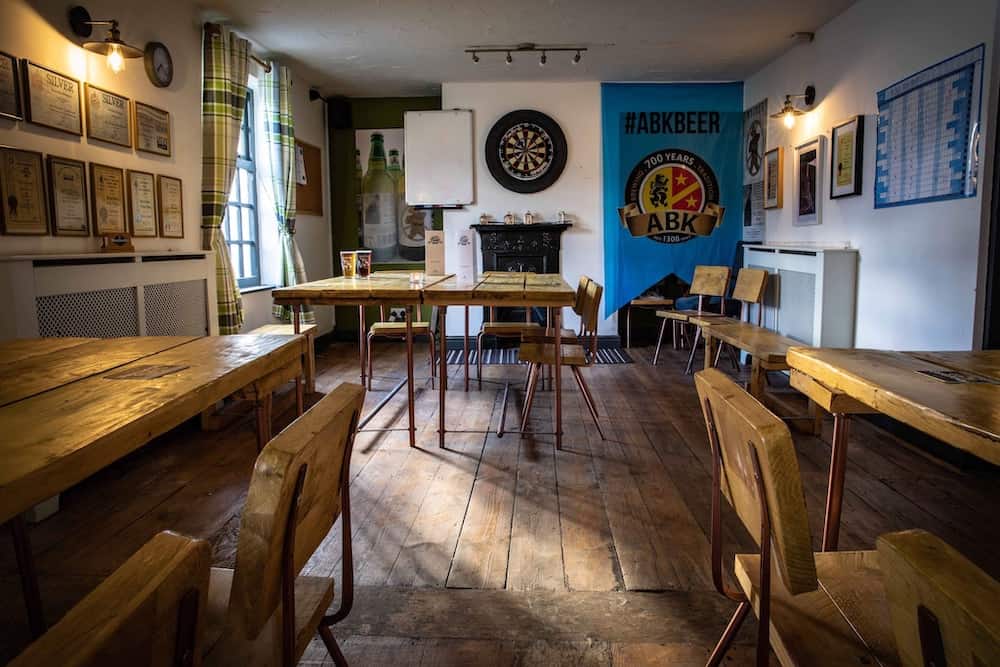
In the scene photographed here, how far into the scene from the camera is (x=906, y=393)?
1319mm

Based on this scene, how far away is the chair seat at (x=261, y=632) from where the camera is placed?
38.8 inches

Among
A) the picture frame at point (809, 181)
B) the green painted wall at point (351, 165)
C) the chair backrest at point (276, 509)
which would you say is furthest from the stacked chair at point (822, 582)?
the green painted wall at point (351, 165)

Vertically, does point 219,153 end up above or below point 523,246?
above

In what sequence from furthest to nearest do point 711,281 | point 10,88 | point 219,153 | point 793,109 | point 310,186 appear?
point 310,186, point 711,281, point 793,109, point 219,153, point 10,88

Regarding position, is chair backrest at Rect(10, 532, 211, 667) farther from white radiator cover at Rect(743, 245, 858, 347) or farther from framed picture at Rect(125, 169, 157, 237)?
white radiator cover at Rect(743, 245, 858, 347)

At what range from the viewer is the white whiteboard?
→ 6.63m

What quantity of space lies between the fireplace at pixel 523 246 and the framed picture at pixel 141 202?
129 inches

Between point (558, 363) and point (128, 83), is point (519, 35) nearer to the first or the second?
point (128, 83)

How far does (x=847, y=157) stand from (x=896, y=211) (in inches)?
27.1

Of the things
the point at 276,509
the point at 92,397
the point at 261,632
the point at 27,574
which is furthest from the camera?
the point at 27,574

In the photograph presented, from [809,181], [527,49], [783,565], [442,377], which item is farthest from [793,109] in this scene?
[783,565]

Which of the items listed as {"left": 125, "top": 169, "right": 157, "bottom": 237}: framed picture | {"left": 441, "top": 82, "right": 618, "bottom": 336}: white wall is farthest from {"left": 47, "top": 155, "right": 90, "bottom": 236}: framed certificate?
{"left": 441, "top": 82, "right": 618, "bottom": 336}: white wall

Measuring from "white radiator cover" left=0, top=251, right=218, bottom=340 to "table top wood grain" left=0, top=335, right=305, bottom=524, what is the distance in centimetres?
150

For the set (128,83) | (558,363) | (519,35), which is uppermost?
(519,35)
